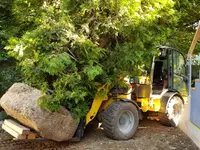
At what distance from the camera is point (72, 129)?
534 cm

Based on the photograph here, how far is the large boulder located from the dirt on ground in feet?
1.38

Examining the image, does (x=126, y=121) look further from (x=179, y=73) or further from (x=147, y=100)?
(x=179, y=73)

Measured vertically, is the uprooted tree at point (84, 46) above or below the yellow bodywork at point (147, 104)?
above

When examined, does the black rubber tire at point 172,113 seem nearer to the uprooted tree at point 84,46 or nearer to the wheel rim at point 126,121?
the wheel rim at point 126,121

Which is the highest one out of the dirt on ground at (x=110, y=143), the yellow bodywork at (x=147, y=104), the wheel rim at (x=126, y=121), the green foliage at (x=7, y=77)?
the green foliage at (x=7, y=77)

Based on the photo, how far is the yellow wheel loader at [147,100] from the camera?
584 cm

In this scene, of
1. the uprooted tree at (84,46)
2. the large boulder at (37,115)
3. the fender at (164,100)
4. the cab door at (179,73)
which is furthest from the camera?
the cab door at (179,73)

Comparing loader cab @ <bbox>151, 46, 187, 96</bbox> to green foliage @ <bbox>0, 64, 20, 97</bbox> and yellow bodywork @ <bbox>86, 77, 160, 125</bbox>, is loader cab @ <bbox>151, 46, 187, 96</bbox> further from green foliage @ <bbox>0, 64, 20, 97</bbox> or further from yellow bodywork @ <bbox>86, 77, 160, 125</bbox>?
green foliage @ <bbox>0, 64, 20, 97</bbox>

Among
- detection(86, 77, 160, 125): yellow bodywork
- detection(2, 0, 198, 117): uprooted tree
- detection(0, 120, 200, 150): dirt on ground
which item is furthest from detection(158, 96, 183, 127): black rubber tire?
detection(2, 0, 198, 117): uprooted tree

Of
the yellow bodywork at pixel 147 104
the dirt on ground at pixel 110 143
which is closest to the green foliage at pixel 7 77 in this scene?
the dirt on ground at pixel 110 143

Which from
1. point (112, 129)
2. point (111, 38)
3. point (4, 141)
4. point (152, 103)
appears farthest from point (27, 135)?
point (152, 103)

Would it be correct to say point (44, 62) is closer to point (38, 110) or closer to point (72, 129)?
point (38, 110)

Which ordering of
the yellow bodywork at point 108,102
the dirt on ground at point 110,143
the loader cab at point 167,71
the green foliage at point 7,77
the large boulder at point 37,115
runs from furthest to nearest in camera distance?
the green foliage at point 7,77, the loader cab at point 167,71, the yellow bodywork at point 108,102, the dirt on ground at point 110,143, the large boulder at point 37,115

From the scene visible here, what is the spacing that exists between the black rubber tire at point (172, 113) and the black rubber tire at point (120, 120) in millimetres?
1189
